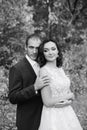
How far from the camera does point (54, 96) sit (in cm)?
354

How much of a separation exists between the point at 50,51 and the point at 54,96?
0.47 metres

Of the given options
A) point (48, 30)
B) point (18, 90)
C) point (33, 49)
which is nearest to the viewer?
point (18, 90)

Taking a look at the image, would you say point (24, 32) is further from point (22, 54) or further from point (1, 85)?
point (1, 85)

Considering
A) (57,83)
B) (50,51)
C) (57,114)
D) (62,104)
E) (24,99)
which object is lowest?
(57,114)

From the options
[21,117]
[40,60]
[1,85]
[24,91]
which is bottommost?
[1,85]

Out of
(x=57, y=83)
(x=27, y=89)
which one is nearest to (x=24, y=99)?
(x=27, y=89)

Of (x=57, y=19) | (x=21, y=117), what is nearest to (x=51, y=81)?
(x=21, y=117)

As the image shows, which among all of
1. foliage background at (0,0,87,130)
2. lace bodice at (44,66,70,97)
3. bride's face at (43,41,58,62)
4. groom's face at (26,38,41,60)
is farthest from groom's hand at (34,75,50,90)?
foliage background at (0,0,87,130)

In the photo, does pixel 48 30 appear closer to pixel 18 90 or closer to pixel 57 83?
pixel 57 83

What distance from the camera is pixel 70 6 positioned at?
11.7 meters

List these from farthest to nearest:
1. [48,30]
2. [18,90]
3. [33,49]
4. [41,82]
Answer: [48,30], [33,49], [18,90], [41,82]

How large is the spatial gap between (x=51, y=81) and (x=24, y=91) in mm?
Result: 325

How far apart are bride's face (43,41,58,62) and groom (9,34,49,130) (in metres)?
0.17

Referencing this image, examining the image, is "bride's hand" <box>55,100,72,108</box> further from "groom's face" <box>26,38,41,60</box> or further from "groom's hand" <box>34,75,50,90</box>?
"groom's face" <box>26,38,41,60</box>
